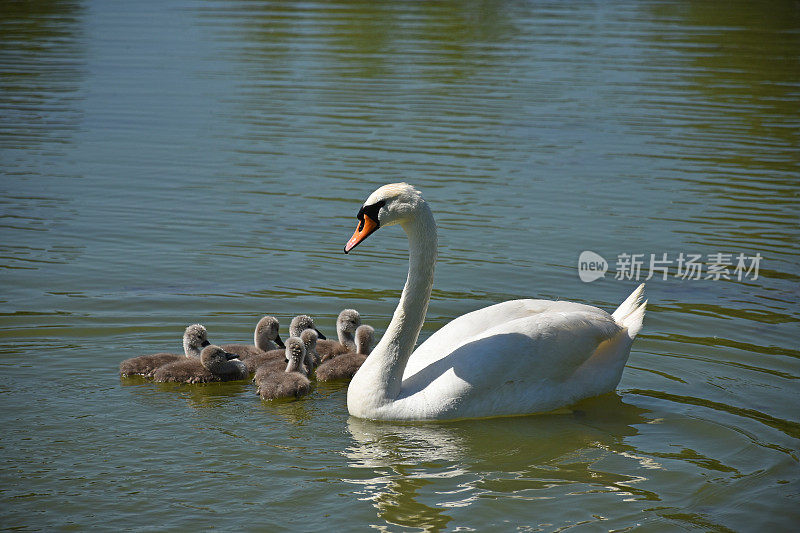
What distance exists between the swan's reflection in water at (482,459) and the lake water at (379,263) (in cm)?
3

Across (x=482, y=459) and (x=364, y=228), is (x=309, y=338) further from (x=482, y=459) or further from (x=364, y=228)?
(x=482, y=459)

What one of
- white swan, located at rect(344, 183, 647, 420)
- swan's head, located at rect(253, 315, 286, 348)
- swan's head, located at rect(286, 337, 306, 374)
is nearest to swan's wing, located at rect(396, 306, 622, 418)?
white swan, located at rect(344, 183, 647, 420)

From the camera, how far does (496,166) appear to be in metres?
16.8

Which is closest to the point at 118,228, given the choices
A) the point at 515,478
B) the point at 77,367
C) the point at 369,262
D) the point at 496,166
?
the point at 369,262

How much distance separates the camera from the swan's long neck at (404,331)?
8.22 meters

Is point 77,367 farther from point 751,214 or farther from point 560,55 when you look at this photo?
point 560,55

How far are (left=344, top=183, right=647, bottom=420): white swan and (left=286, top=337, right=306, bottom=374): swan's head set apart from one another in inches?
26.3

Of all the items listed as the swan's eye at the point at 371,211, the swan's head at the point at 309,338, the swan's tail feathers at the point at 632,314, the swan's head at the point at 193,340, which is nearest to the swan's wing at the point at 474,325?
the swan's tail feathers at the point at 632,314

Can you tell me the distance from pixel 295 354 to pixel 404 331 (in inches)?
42.8

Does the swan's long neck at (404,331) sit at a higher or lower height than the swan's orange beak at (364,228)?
lower

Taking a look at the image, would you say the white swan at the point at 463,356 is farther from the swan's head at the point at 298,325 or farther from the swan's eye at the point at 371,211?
the swan's head at the point at 298,325

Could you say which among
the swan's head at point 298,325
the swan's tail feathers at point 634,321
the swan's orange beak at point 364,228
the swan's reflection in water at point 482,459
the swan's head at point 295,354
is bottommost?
the swan's reflection in water at point 482,459

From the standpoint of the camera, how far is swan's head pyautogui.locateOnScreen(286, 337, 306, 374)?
8945mm

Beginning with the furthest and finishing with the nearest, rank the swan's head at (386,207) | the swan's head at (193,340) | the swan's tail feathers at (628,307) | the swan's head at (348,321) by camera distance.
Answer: the swan's head at (348,321) → the swan's head at (193,340) → the swan's tail feathers at (628,307) → the swan's head at (386,207)
